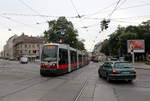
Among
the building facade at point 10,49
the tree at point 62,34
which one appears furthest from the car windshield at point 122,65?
the building facade at point 10,49

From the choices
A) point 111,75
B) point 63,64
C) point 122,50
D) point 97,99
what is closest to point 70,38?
point 122,50

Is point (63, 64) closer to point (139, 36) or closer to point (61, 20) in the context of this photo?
point (61, 20)

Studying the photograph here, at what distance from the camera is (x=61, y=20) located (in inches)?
2562

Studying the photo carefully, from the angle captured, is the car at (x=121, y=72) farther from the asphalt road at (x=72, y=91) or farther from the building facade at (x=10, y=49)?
the building facade at (x=10, y=49)

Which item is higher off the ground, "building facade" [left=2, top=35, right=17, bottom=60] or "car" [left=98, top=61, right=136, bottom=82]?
"building facade" [left=2, top=35, right=17, bottom=60]

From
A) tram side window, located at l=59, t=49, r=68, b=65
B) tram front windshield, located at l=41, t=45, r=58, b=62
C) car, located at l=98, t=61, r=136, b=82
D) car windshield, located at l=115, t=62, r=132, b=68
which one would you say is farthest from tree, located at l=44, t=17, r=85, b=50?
car, located at l=98, t=61, r=136, b=82

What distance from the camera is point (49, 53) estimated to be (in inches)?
823

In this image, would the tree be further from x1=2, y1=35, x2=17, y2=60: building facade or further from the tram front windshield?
x1=2, y1=35, x2=17, y2=60: building facade

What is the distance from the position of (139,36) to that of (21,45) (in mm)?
59202

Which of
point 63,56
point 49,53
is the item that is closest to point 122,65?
point 49,53

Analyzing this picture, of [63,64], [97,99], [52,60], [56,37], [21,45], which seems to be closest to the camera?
[97,99]

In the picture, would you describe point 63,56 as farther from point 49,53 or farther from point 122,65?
point 122,65

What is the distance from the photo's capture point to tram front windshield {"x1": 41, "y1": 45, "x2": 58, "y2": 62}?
20617 mm

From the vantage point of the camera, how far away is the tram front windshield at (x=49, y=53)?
67.6ft
